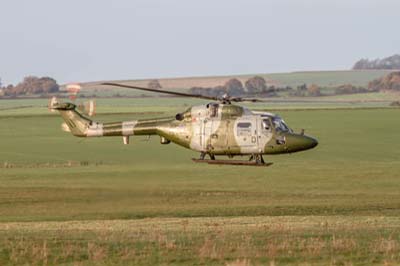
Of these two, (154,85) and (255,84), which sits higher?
(255,84)

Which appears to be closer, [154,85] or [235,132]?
[235,132]

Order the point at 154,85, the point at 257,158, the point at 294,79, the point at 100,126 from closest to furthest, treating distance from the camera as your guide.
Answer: the point at 257,158, the point at 100,126, the point at 154,85, the point at 294,79

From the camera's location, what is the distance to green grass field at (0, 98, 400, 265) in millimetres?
24141

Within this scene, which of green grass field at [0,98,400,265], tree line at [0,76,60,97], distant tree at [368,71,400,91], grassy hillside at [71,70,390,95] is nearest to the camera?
green grass field at [0,98,400,265]

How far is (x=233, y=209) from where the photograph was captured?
140 feet

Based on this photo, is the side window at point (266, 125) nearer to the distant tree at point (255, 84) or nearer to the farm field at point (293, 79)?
the distant tree at point (255, 84)

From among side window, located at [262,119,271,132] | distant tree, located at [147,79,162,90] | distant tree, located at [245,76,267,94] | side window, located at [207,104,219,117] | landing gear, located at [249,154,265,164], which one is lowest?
distant tree, located at [147,79,162,90]

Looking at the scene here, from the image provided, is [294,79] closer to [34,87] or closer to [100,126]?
[34,87]

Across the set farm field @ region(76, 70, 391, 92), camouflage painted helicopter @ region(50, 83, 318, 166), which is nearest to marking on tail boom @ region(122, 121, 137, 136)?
camouflage painted helicopter @ region(50, 83, 318, 166)

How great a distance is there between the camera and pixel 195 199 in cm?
4650

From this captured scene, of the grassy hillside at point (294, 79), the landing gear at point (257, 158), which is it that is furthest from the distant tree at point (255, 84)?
the landing gear at point (257, 158)

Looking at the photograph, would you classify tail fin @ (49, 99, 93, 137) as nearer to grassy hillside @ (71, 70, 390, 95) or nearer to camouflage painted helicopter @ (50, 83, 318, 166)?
camouflage painted helicopter @ (50, 83, 318, 166)

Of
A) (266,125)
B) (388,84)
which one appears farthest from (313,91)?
(266,125)

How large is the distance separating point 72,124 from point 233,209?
750 centimetres
